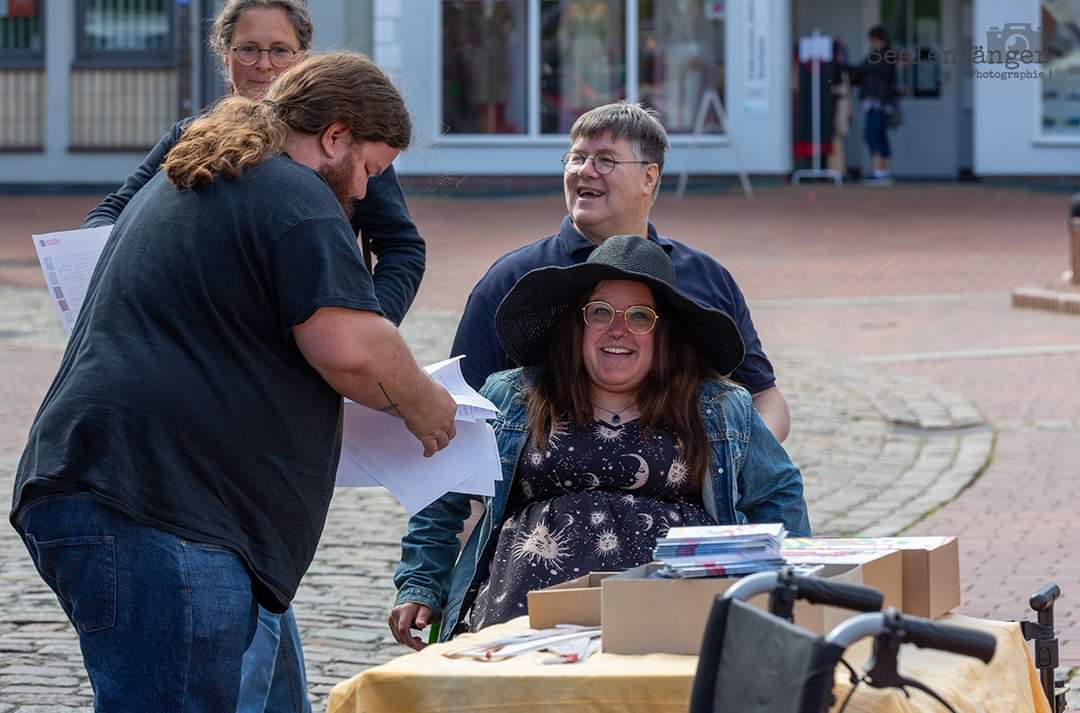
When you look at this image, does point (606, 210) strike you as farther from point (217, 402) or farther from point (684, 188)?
point (684, 188)

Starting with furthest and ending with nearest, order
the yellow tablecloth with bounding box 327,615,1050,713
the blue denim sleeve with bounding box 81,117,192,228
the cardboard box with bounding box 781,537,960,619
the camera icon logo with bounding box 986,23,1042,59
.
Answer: the camera icon logo with bounding box 986,23,1042,59 → the blue denim sleeve with bounding box 81,117,192,228 → the cardboard box with bounding box 781,537,960,619 → the yellow tablecloth with bounding box 327,615,1050,713

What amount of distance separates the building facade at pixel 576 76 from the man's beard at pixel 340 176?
20456 mm

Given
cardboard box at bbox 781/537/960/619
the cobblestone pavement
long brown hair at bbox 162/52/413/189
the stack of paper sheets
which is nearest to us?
long brown hair at bbox 162/52/413/189

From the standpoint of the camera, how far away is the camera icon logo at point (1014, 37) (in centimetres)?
2191

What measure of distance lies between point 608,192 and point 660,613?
6.26 ft

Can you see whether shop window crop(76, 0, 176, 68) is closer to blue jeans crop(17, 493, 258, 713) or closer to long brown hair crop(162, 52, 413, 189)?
long brown hair crop(162, 52, 413, 189)

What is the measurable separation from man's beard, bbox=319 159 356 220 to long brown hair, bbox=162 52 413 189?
56 mm

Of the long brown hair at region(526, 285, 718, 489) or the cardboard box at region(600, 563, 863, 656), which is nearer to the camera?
the cardboard box at region(600, 563, 863, 656)

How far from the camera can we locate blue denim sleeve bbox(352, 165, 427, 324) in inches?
159

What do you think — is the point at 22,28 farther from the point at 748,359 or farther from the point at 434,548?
the point at 434,548

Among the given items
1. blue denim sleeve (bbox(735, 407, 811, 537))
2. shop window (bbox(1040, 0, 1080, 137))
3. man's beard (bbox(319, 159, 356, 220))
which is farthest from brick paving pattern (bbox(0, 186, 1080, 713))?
man's beard (bbox(319, 159, 356, 220))

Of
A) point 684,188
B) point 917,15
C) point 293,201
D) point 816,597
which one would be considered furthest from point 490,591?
point 917,15

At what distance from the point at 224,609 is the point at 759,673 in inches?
42.5

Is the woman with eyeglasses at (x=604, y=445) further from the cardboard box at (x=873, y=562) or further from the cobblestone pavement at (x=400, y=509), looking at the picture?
the cobblestone pavement at (x=400, y=509)
